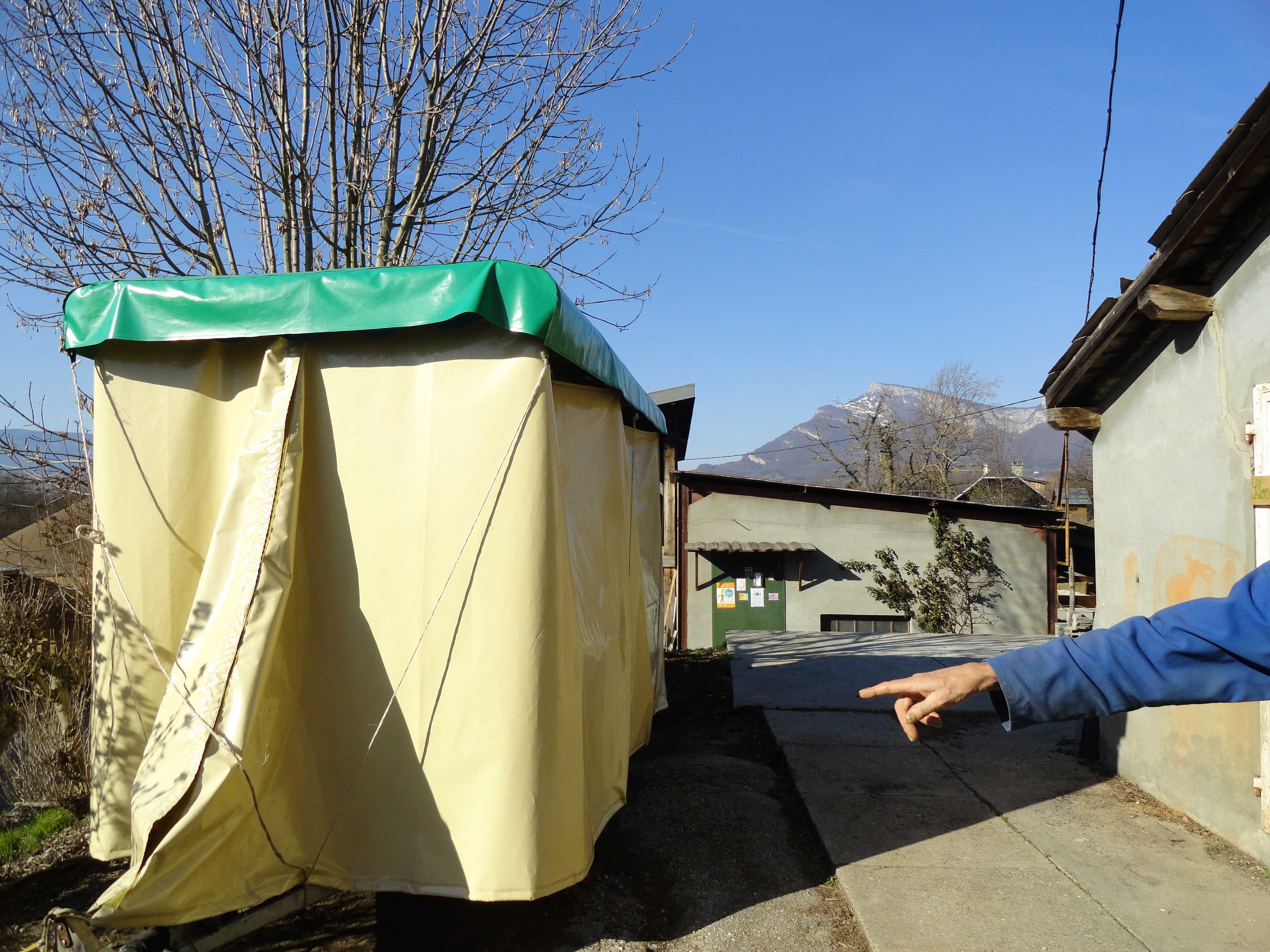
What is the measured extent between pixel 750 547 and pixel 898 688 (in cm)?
1572

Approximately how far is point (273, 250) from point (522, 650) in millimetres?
5172

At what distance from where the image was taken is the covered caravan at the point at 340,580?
2918 millimetres

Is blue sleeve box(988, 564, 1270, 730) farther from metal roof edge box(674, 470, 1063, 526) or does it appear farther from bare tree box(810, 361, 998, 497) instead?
bare tree box(810, 361, 998, 497)

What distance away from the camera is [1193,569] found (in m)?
4.33

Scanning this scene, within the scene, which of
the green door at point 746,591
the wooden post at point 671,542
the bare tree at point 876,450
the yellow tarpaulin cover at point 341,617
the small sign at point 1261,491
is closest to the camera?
the yellow tarpaulin cover at point 341,617

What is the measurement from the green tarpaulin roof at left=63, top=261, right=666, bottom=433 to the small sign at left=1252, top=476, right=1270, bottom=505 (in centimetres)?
327

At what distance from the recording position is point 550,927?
3467 millimetres

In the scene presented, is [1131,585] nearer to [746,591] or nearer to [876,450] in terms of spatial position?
[746,591]

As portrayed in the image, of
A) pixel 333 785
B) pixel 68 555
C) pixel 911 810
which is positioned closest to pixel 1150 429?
pixel 911 810

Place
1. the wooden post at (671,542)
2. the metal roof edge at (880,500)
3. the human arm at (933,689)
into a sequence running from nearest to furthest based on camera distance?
the human arm at (933,689), the wooden post at (671,542), the metal roof edge at (880,500)

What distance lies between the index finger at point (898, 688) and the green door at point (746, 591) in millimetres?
16049

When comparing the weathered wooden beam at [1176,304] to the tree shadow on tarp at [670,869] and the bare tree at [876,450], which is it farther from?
the bare tree at [876,450]

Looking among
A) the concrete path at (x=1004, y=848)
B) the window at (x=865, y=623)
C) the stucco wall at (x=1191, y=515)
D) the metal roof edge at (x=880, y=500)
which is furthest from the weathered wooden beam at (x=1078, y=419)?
the window at (x=865, y=623)

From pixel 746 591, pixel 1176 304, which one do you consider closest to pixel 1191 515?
pixel 1176 304
